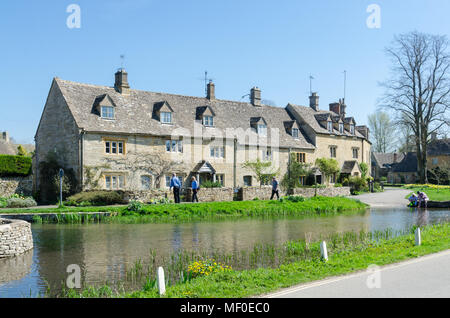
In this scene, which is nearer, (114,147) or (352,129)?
(114,147)

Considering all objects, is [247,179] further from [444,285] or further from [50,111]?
[444,285]

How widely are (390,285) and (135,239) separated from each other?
36.6 feet

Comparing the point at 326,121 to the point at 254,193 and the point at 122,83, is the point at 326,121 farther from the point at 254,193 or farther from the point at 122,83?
the point at 122,83

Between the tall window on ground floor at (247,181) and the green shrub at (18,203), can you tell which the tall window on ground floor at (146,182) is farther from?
the tall window on ground floor at (247,181)

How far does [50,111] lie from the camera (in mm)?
33375

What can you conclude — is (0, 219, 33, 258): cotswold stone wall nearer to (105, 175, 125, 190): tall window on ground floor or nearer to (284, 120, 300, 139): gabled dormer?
(105, 175, 125, 190): tall window on ground floor

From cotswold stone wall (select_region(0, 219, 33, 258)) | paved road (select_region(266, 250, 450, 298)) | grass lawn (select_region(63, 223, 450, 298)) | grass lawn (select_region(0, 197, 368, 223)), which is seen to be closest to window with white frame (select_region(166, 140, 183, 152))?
grass lawn (select_region(0, 197, 368, 223))

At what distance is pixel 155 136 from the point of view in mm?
33438

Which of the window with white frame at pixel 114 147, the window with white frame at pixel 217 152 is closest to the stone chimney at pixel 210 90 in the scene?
the window with white frame at pixel 217 152

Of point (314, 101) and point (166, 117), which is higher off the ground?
point (314, 101)

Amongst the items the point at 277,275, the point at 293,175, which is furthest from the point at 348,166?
the point at 277,275

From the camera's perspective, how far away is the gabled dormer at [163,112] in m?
34.8

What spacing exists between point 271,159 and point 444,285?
32.2 meters

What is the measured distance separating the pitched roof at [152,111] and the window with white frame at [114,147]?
0.89 metres
